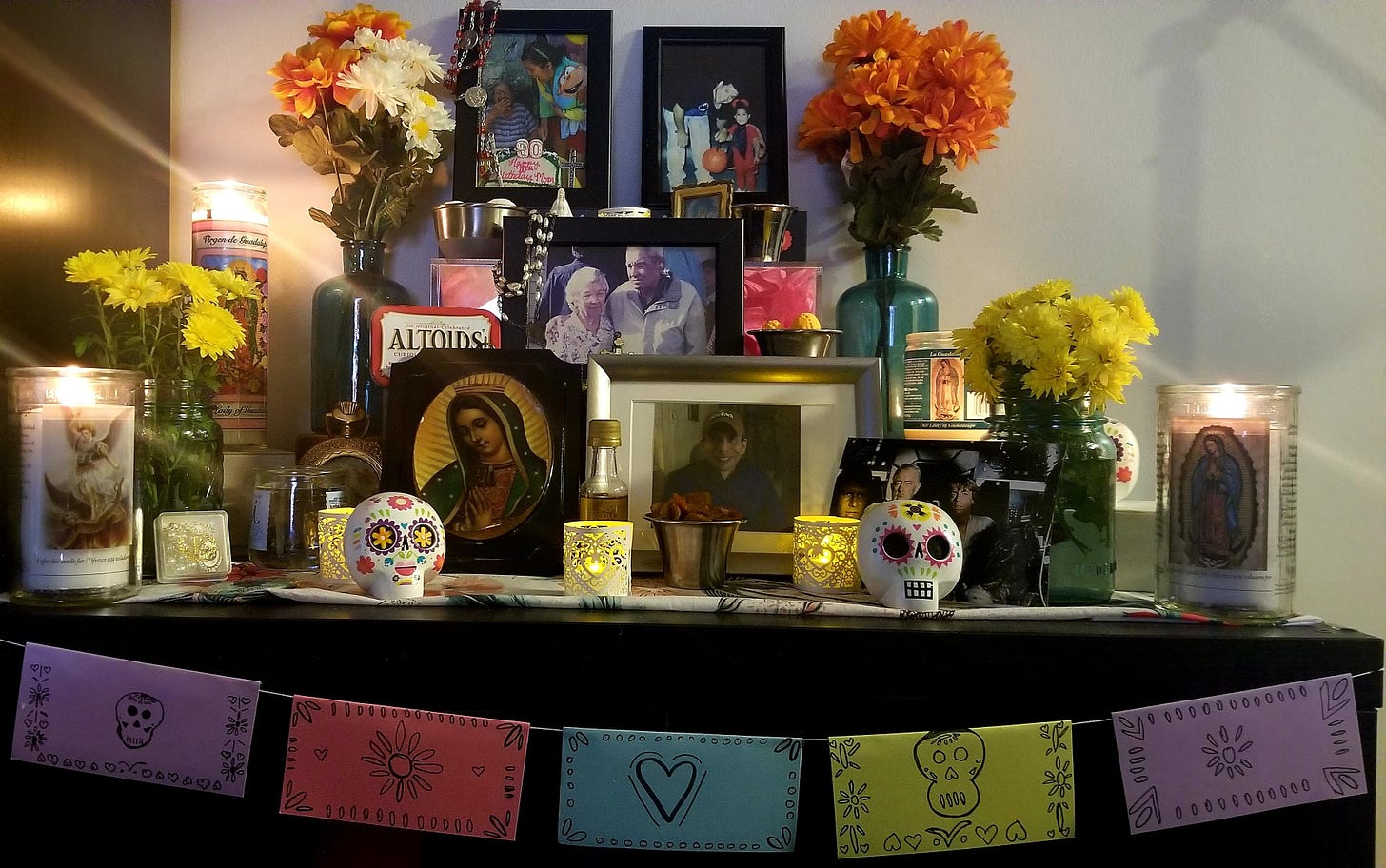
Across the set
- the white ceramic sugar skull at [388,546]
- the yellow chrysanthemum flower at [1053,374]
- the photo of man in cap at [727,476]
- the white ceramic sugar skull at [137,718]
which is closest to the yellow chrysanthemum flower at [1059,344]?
the yellow chrysanthemum flower at [1053,374]

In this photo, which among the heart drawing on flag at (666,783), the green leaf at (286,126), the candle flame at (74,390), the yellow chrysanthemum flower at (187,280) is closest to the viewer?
the heart drawing on flag at (666,783)

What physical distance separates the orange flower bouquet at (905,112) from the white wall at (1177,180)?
0.08m

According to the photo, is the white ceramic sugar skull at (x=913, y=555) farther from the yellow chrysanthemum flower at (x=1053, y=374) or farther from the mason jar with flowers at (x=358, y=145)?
the mason jar with flowers at (x=358, y=145)

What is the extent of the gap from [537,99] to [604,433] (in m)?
0.58

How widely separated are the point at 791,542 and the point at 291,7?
39.9 inches

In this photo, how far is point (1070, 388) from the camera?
2.87 ft

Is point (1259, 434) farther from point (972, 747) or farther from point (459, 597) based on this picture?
point (459, 597)

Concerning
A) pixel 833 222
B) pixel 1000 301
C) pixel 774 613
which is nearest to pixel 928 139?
pixel 833 222

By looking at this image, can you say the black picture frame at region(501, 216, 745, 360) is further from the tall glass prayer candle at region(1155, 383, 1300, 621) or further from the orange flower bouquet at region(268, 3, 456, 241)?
the tall glass prayer candle at region(1155, 383, 1300, 621)

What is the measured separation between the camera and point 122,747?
79cm

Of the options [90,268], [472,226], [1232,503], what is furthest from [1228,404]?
[90,268]

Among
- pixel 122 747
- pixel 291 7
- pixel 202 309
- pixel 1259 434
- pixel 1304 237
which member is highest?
pixel 291 7

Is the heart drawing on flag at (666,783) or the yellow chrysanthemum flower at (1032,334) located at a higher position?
the yellow chrysanthemum flower at (1032,334)

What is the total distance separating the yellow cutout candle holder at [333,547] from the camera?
3.05 ft
